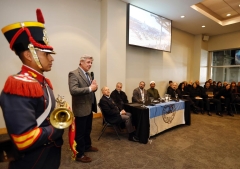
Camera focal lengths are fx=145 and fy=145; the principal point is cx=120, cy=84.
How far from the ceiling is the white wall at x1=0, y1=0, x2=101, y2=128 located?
133 centimetres

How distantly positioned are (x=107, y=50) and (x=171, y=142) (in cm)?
277

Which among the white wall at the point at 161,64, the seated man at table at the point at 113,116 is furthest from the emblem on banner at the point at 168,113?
the white wall at the point at 161,64

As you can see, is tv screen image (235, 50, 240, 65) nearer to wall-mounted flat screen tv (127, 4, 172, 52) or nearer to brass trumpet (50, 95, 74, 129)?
wall-mounted flat screen tv (127, 4, 172, 52)

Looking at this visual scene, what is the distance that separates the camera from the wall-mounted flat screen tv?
438 cm

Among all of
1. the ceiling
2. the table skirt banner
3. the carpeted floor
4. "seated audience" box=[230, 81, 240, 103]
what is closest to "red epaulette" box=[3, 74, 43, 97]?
the carpeted floor

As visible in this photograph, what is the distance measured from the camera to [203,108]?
5262 mm

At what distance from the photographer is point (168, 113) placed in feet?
10.8

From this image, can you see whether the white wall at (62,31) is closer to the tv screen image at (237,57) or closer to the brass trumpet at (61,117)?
the brass trumpet at (61,117)

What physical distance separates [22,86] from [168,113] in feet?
10.2

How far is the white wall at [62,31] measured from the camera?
9.95ft

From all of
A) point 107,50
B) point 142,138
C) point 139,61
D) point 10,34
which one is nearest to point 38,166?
point 10,34

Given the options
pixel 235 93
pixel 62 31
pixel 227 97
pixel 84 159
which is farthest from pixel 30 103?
pixel 235 93

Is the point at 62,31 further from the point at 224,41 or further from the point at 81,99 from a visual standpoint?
the point at 224,41

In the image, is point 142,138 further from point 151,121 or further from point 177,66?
point 177,66
